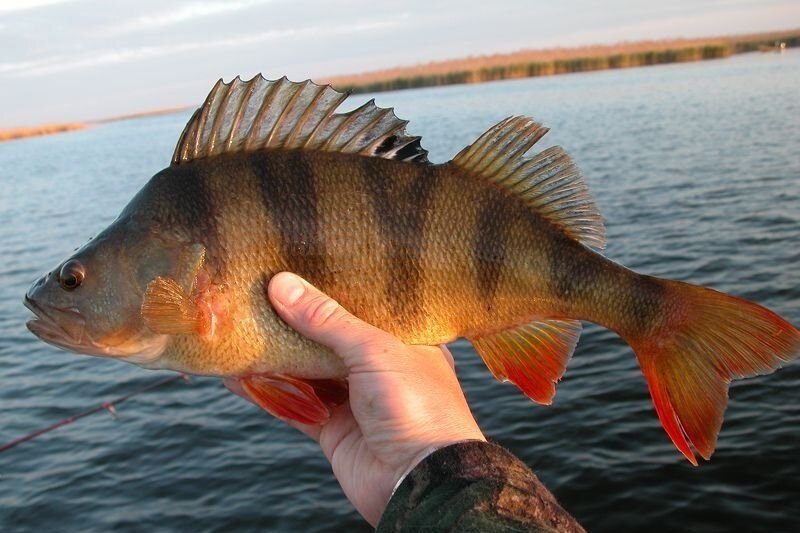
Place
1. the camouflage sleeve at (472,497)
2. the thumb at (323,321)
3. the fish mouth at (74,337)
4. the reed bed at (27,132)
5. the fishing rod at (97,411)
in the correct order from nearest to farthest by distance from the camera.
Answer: the camouflage sleeve at (472,497) < the thumb at (323,321) < the fish mouth at (74,337) < the fishing rod at (97,411) < the reed bed at (27,132)

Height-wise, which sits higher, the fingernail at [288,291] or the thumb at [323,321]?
the fingernail at [288,291]

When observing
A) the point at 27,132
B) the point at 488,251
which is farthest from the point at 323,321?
the point at 27,132

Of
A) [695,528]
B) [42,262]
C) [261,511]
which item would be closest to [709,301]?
[695,528]

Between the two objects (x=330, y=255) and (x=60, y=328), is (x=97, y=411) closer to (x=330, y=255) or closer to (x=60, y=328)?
(x=60, y=328)

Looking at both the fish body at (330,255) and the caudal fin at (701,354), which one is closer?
the caudal fin at (701,354)

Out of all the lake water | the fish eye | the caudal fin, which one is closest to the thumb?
the fish eye

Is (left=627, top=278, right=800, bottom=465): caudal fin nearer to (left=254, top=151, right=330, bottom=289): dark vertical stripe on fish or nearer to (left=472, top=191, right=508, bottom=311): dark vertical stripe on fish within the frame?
(left=472, top=191, right=508, bottom=311): dark vertical stripe on fish

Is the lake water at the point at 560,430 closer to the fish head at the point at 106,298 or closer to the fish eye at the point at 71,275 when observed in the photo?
the fish head at the point at 106,298

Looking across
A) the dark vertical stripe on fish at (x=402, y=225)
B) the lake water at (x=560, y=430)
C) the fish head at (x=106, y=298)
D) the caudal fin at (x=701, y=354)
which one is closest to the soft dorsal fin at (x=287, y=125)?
the dark vertical stripe on fish at (x=402, y=225)
